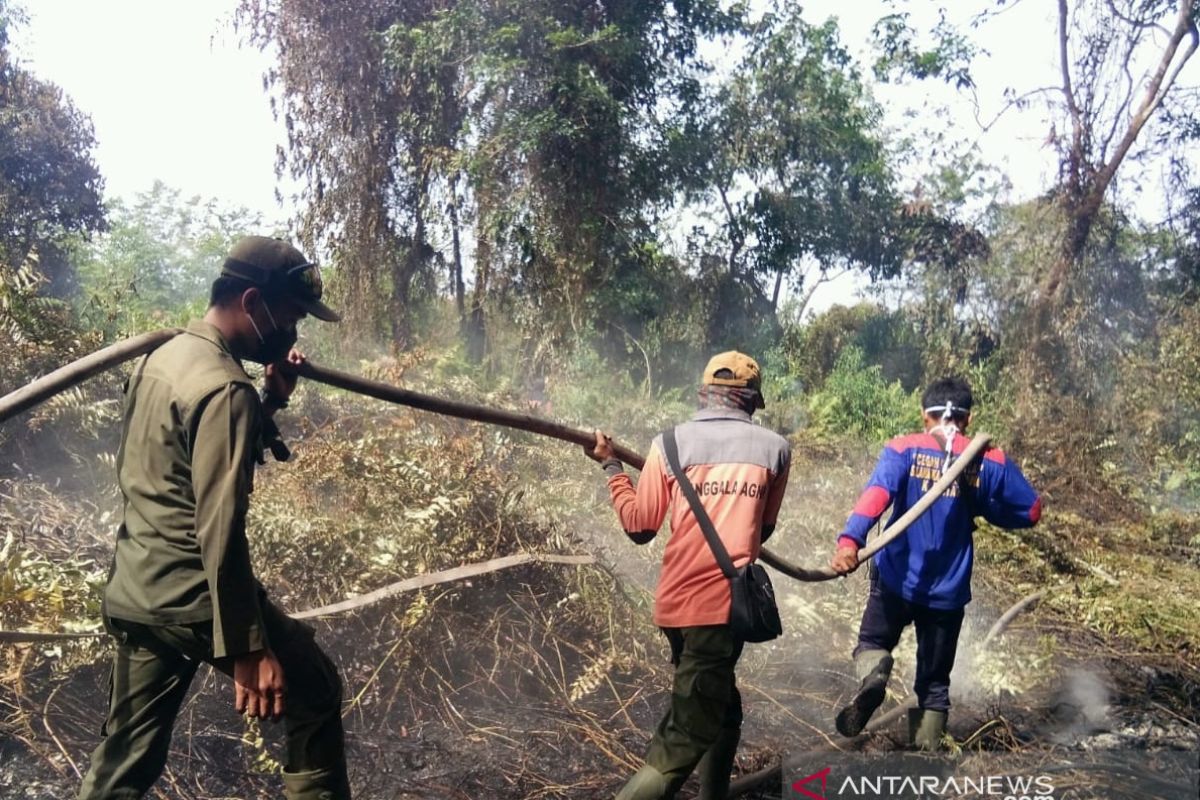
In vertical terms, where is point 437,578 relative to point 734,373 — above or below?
below

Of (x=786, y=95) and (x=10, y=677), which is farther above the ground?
(x=786, y=95)

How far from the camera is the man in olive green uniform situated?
2.64 m

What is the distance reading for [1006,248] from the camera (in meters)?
15.9

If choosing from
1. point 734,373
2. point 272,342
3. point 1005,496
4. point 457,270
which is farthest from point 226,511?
point 457,270

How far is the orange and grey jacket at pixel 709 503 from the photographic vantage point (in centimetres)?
353

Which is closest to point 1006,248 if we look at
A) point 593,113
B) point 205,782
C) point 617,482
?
point 593,113

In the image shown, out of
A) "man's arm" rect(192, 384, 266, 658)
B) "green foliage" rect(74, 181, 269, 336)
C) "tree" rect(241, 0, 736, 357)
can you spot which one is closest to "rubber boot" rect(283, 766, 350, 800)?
"man's arm" rect(192, 384, 266, 658)

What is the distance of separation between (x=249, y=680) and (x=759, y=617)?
1.69 meters

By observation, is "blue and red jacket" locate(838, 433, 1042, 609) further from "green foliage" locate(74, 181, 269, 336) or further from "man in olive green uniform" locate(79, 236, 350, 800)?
"green foliage" locate(74, 181, 269, 336)

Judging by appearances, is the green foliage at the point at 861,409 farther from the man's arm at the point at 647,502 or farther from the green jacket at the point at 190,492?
the green jacket at the point at 190,492

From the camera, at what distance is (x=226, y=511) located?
2.61m

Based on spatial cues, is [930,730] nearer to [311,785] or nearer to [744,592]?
[744,592]

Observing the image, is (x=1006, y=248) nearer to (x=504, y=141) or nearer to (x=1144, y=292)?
(x=1144, y=292)

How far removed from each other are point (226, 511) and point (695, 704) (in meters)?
1.76
